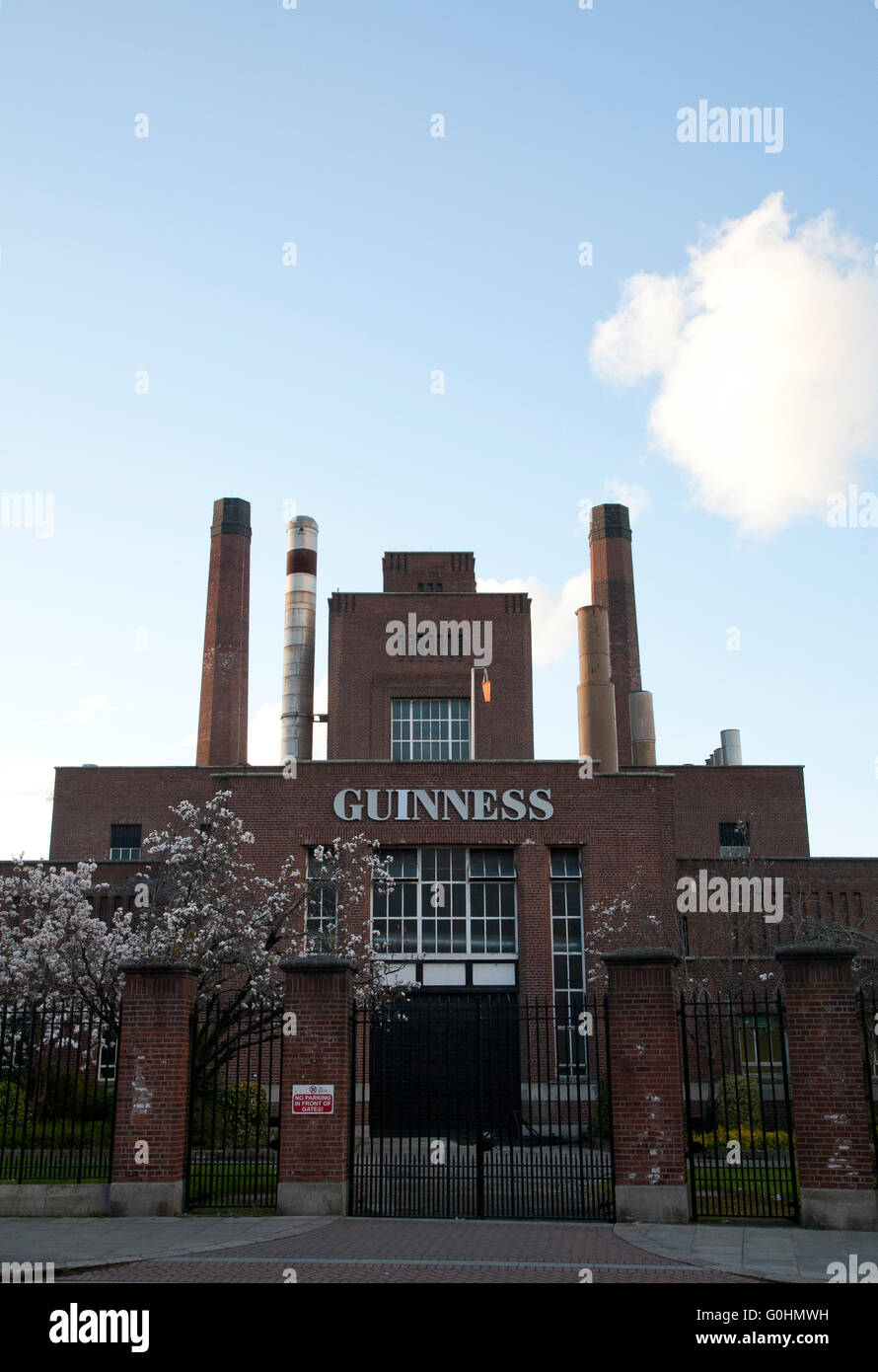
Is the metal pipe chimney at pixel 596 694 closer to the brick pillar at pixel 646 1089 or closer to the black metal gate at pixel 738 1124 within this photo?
the black metal gate at pixel 738 1124

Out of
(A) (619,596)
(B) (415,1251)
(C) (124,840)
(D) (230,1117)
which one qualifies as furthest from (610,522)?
(B) (415,1251)

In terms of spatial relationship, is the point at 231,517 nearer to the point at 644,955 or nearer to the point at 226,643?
the point at 226,643

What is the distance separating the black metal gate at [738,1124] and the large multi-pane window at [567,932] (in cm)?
284

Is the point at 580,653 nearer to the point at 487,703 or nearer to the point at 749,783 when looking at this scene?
the point at 487,703

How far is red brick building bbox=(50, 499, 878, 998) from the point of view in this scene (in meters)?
27.7

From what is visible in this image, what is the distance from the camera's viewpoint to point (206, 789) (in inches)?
1646

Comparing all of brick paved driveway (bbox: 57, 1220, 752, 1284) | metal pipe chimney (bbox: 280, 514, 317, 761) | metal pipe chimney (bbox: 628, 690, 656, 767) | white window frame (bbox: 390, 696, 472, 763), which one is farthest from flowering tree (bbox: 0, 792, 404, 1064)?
metal pipe chimney (bbox: 628, 690, 656, 767)

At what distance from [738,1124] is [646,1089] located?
315 inches

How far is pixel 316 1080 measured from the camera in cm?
1452

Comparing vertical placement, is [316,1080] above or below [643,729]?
below

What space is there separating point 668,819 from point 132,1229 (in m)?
18.2

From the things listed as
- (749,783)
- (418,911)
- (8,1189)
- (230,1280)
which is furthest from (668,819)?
(230,1280)

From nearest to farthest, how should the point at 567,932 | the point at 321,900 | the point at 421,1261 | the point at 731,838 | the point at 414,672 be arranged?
the point at 421,1261
the point at 321,900
the point at 567,932
the point at 414,672
the point at 731,838

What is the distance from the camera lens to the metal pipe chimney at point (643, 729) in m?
45.2
